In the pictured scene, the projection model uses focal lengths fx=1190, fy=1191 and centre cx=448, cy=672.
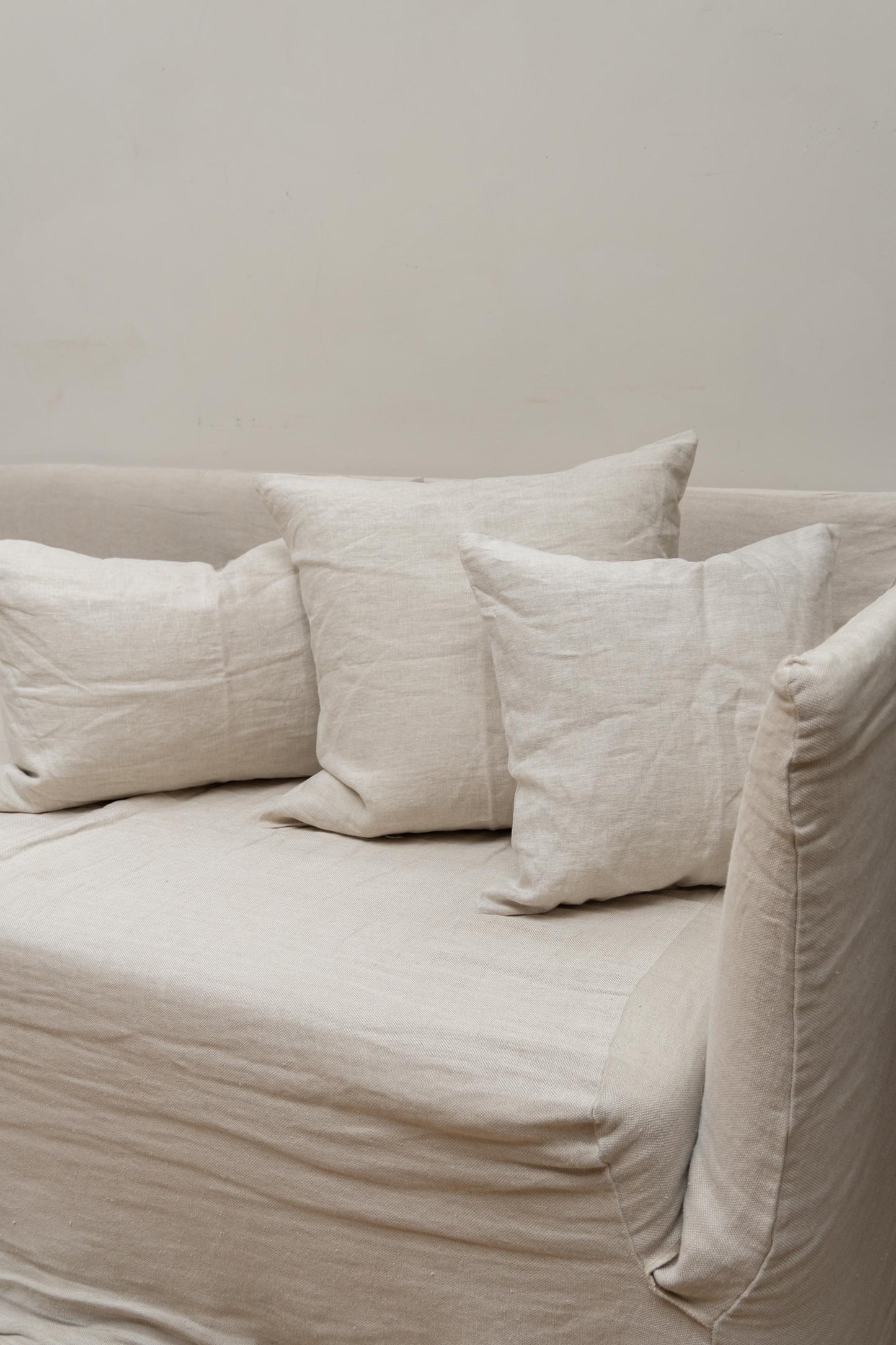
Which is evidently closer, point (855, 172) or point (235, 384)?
point (855, 172)

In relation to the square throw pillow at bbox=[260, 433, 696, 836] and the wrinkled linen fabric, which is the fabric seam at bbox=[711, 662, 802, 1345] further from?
the square throw pillow at bbox=[260, 433, 696, 836]

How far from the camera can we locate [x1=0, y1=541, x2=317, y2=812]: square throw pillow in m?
1.57

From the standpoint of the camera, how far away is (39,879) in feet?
4.46

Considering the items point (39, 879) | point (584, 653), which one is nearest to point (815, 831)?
point (584, 653)

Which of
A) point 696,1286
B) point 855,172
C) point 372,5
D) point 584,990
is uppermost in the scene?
point 372,5

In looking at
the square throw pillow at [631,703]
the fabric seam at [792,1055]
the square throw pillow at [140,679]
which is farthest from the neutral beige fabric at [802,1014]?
the square throw pillow at [140,679]

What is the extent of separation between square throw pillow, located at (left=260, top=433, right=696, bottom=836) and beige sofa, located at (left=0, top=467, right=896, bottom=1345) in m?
0.07

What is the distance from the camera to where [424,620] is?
4.75 ft

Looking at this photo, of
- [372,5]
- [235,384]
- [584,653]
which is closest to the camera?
[584,653]

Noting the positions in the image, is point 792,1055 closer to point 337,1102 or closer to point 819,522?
point 337,1102

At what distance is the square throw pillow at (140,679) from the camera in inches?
61.7

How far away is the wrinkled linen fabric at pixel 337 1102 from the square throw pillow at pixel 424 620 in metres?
0.09

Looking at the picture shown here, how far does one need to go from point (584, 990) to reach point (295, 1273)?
388 millimetres

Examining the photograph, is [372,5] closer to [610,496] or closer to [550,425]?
[550,425]
